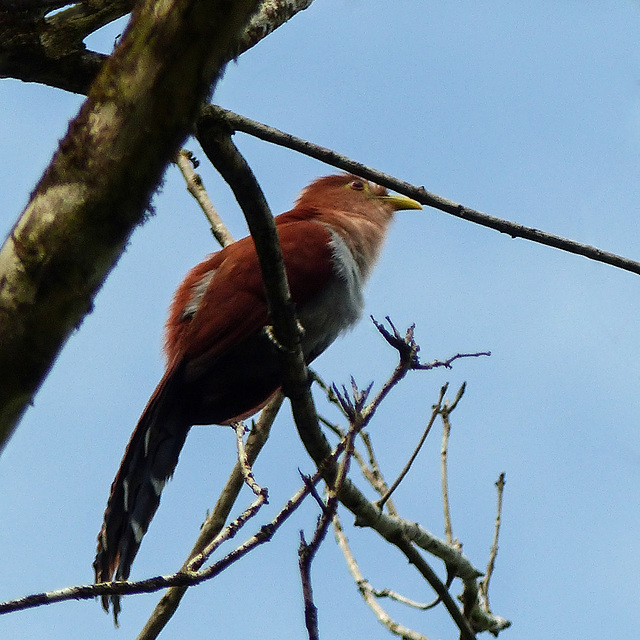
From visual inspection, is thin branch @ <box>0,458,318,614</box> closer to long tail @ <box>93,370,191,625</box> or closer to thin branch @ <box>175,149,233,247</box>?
long tail @ <box>93,370,191,625</box>

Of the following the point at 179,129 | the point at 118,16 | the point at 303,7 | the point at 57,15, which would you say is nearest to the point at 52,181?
the point at 179,129

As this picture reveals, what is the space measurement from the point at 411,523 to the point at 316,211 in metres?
1.96

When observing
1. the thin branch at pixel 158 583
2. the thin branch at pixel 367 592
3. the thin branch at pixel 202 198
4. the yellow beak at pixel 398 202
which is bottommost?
the thin branch at pixel 158 583

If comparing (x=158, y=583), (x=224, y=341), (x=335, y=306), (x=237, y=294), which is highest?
(x=335, y=306)

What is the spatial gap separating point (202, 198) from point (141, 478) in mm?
1956

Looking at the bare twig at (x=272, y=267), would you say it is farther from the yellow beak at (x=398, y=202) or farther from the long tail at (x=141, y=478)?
the yellow beak at (x=398, y=202)

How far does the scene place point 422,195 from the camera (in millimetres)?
A: 2477

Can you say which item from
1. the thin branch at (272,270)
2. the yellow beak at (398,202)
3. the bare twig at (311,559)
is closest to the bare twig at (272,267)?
the thin branch at (272,270)

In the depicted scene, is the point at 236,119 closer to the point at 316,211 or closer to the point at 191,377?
the point at 191,377

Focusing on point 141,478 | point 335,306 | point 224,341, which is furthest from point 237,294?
point 141,478

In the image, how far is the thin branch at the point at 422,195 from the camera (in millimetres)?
2459

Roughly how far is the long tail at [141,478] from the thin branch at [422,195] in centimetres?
188

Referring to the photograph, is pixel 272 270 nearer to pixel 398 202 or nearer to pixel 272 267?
pixel 272 267

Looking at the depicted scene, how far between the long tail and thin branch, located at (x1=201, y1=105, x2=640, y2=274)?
1.88 meters
